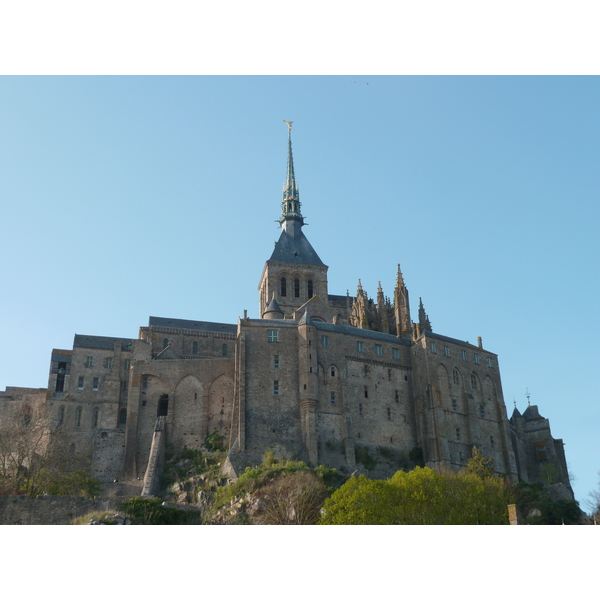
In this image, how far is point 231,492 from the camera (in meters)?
61.1

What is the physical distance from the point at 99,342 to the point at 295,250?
37.0m

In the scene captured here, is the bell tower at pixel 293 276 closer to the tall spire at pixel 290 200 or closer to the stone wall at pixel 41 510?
the tall spire at pixel 290 200

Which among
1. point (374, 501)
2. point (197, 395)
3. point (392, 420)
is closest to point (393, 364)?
point (392, 420)

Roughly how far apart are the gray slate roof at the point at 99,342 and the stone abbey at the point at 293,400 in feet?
0.36

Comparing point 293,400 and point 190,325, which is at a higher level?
point 190,325

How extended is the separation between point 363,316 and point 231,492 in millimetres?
28575

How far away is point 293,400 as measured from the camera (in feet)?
233

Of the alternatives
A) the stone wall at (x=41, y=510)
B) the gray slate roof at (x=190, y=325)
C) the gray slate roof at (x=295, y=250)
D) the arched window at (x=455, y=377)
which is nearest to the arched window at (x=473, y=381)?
the arched window at (x=455, y=377)

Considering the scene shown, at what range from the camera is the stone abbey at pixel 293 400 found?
70125 mm

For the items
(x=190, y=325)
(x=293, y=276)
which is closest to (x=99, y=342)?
(x=190, y=325)

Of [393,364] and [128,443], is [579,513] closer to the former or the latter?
A: [393,364]

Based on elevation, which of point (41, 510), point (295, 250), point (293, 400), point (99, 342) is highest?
point (295, 250)

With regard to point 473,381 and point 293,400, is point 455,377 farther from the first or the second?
point 293,400

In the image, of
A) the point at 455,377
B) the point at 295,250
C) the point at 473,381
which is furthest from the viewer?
the point at 295,250
